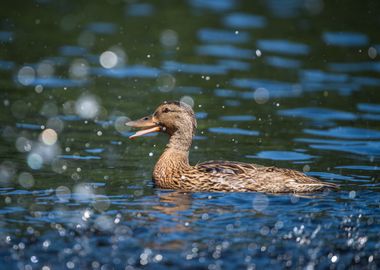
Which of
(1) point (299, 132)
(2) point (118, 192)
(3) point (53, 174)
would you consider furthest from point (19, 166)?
(1) point (299, 132)

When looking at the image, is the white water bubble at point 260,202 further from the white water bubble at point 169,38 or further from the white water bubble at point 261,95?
the white water bubble at point 169,38

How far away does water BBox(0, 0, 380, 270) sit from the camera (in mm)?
9258

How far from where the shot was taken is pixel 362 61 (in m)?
20.6

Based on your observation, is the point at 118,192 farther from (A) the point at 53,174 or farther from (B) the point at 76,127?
(B) the point at 76,127

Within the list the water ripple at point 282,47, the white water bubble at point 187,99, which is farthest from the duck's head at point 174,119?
the water ripple at point 282,47

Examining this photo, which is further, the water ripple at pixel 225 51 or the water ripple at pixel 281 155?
the water ripple at pixel 225 51

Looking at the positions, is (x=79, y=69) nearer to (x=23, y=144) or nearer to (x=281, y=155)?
(x=23, y=144)

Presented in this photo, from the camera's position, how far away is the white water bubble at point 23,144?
1396 centimetres

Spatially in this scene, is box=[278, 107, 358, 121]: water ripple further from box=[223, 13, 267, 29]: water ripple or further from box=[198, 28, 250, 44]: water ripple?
box=[223, 13, 267, 29]: water ripple

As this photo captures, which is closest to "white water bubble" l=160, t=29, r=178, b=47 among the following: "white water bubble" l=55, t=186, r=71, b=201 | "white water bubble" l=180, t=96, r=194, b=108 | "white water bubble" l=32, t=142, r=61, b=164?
"white water bubble" l=180, t=96, r=194, b=108

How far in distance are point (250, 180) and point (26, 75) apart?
798 centimetres

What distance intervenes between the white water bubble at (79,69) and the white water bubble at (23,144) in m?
4.17

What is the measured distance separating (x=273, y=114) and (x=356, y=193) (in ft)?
17.4

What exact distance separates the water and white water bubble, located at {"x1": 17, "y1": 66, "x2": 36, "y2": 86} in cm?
4
